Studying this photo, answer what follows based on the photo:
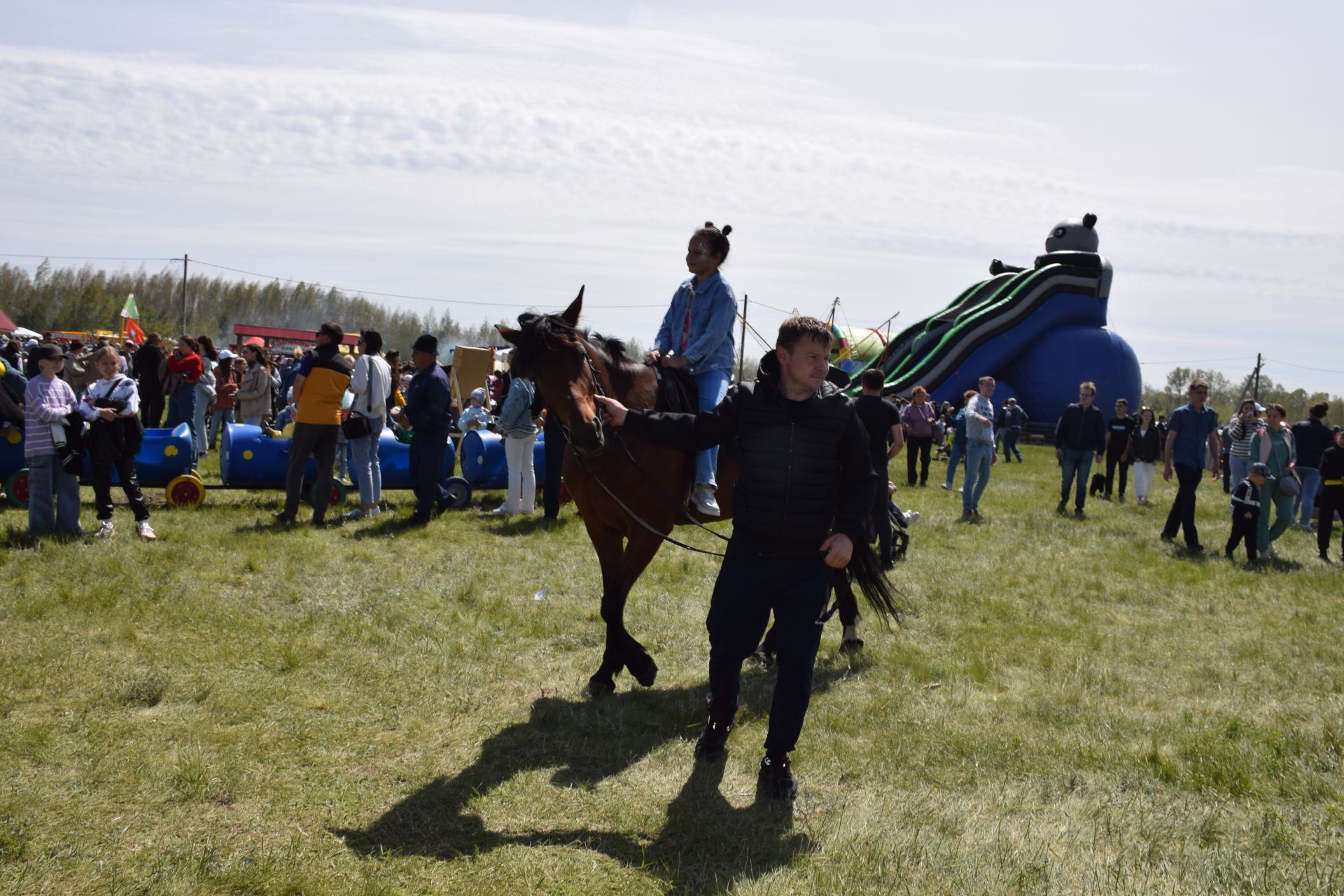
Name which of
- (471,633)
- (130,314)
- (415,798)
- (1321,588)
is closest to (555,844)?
(415,798)

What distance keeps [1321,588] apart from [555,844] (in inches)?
394

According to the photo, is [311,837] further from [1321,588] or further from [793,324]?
[1321,588]

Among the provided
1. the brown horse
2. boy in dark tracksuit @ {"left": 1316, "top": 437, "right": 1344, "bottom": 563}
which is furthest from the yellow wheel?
boy in dark tracksuit @ {"left": 1316, "top": 437, "right": 1344, "bottom": 563}

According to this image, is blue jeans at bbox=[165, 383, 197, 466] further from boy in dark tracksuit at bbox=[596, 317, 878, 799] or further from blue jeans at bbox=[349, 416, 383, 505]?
boy in dark tracksuit at bbox=[596, 317, 878, 799]

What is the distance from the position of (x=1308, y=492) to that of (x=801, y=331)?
14.9 metres

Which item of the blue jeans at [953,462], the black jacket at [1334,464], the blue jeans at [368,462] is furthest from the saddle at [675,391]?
the blue jeans at [953,462]

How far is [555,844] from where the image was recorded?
421 cm

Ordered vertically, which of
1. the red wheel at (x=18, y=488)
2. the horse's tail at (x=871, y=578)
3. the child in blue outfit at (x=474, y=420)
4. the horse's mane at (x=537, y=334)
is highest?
the horse's mane at (x=537, y=334)

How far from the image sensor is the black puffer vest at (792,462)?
4.62 m

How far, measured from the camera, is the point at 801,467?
4.62 metres

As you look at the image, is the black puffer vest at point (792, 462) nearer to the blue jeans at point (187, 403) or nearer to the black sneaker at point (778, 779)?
the black sneaker at point (778, 779)

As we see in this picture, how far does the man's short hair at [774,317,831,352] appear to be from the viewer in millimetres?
4523

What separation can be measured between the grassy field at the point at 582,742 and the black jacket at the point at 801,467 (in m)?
1.25

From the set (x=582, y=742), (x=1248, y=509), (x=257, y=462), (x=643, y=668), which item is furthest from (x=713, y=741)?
(x=1248, y=509)
